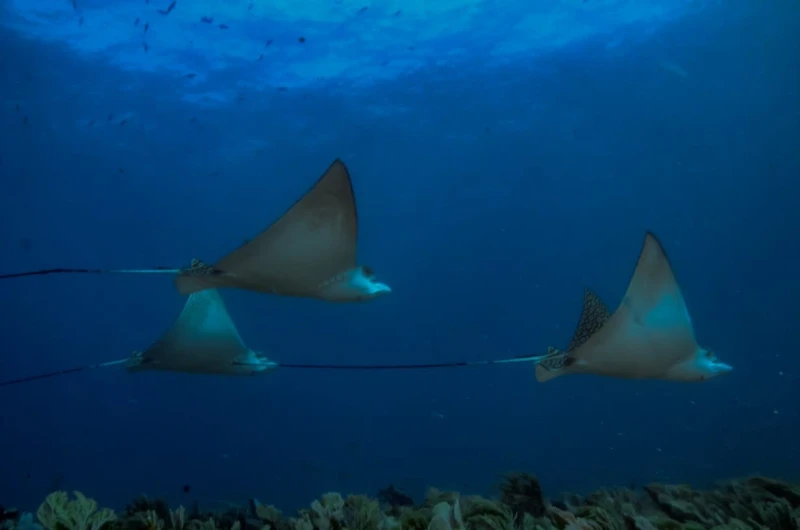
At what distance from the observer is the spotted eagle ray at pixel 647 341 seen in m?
3.94

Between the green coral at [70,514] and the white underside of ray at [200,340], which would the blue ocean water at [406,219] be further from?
the green coral at [70,514]


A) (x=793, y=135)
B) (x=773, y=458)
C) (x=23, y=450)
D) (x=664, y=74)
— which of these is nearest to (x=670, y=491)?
(x=664, y=74)

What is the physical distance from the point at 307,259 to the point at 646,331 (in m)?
2.50

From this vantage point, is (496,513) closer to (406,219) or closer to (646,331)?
(646,331)

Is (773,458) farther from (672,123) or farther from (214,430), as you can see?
(214,430)

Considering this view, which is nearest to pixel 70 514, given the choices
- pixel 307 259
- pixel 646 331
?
pixel 307 259

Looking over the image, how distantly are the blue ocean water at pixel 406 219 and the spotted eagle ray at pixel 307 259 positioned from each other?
14.2 meters

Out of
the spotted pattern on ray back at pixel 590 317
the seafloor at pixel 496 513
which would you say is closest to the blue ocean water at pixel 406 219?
the seafloor at pixel 496 513

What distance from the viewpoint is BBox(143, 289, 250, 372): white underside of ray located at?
5574mm

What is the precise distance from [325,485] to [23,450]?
104 ft

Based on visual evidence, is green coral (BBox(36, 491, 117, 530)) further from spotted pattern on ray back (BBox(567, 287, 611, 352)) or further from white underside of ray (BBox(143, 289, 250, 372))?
spotted pattern on ray back (BBox(567, 287, 611, 352))

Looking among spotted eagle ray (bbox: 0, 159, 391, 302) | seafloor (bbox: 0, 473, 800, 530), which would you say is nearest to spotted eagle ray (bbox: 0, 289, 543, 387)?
spotted eagle ray (bbox: 0, 159, 391, 302)

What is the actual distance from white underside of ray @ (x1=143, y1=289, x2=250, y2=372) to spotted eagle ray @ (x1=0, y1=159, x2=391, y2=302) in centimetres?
107

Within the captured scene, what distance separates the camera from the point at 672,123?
3209 centimetres
